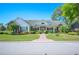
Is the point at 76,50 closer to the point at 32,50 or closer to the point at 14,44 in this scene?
the point at 32,50

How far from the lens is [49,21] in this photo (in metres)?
4.64

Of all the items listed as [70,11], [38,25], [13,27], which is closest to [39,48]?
[38,25]

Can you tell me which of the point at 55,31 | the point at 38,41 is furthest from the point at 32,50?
the point at 55,31

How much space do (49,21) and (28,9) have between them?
38 centimetres

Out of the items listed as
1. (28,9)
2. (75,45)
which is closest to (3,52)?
(28,9)

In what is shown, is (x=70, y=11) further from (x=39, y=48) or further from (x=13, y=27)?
(x=13, y=27)

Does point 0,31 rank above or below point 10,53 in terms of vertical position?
above

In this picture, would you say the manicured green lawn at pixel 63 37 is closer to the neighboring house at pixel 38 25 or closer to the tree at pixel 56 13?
the neighboring house at pixel 38 25

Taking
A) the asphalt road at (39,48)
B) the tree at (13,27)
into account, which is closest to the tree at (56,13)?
the asphalt road at (39,48)

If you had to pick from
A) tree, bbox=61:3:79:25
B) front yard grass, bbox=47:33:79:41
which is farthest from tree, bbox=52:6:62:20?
front yard grass, bbox=47:33:79:41

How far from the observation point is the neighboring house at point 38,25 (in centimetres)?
462
